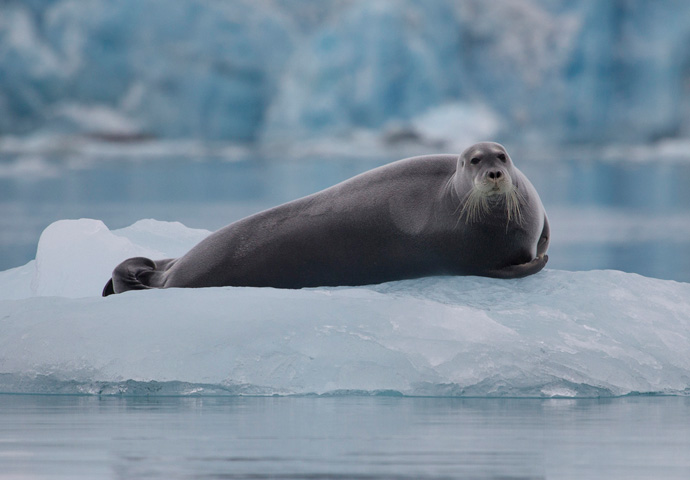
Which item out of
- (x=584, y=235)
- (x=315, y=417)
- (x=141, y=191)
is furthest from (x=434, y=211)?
(x=141, y=191)

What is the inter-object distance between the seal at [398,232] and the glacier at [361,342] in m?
0.15

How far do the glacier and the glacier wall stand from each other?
1129 inches

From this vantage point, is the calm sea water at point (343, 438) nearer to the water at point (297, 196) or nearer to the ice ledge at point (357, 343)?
the ice ledge at point (357, 343)

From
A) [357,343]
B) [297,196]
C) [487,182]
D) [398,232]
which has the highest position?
[297,196]

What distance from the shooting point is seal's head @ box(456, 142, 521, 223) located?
223 inches

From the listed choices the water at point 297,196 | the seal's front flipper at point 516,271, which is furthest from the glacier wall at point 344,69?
the seal's front flipper at point 516,271

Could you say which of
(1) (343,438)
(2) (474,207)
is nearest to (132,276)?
(2) (474,207)

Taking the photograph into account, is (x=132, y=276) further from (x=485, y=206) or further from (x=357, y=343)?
(x=485, y=206)

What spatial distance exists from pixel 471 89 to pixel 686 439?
110 feet

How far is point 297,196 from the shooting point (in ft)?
91.6

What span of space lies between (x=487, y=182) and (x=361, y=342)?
1154 millimetres

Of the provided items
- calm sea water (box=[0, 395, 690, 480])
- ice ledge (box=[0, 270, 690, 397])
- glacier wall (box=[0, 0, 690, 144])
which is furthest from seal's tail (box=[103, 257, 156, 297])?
glacier wall (box=[0, 0, 690, 144])

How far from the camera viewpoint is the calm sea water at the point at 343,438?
10.5 ft

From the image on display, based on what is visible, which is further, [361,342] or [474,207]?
[474,207]
